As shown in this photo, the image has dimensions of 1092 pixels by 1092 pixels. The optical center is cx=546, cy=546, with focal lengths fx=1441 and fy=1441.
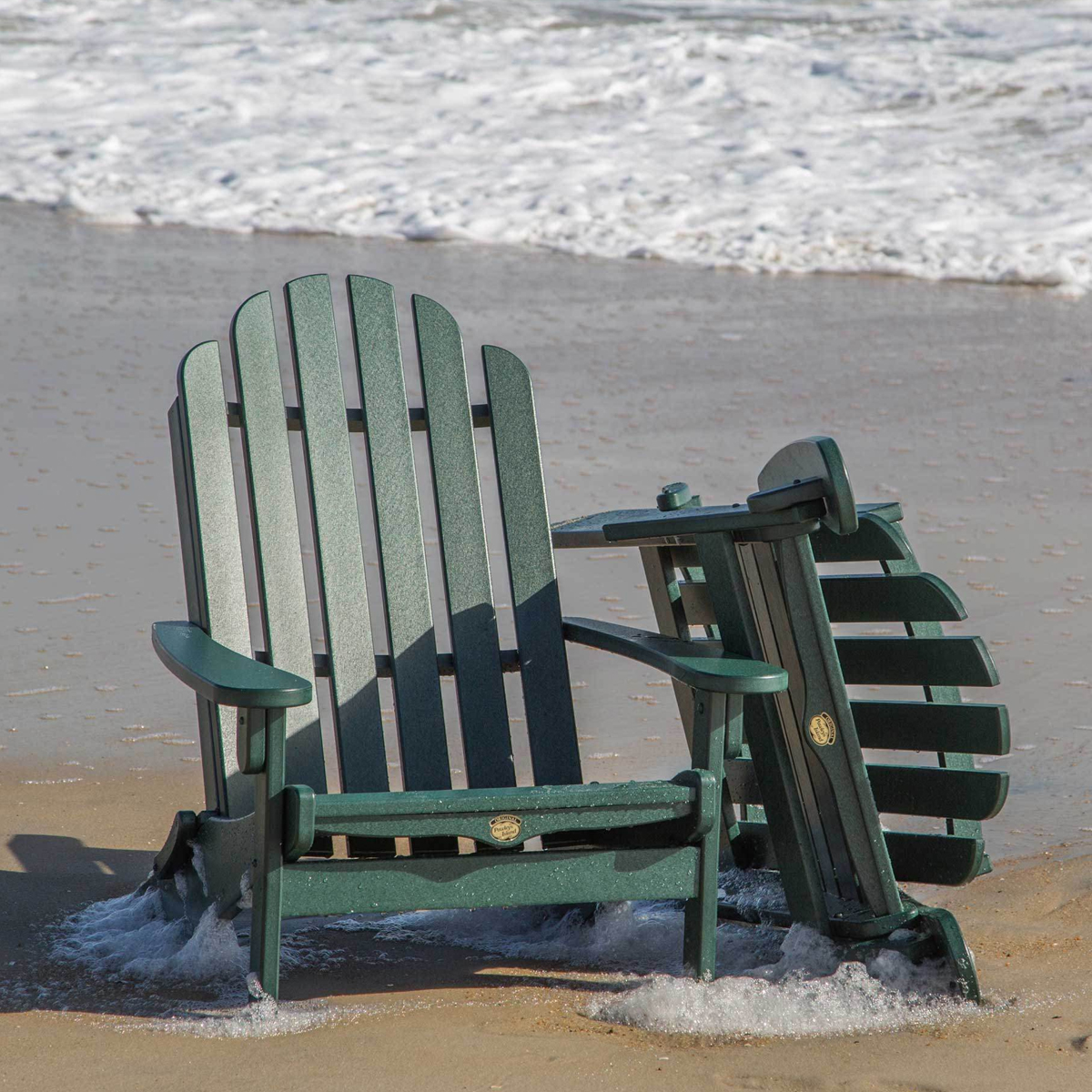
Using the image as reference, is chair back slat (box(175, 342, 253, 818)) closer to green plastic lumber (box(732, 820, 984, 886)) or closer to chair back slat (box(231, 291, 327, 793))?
chair back slat (box(231, 291, 327, 793))

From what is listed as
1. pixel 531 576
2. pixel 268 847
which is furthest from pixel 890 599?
pixel 268 847

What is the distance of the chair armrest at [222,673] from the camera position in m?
1.89

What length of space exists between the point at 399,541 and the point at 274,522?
0.23 meters

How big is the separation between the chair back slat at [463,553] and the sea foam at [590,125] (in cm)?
705

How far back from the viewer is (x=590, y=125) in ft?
40.7

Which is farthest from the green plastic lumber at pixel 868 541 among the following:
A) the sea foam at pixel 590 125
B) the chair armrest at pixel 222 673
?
the sea foam at pixel 590 125

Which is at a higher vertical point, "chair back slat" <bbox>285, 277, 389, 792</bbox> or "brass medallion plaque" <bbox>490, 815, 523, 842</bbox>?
"chair back slat" <bbox>285, 277, 389, 792</bbox>

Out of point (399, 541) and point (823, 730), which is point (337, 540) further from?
point (823, 730)

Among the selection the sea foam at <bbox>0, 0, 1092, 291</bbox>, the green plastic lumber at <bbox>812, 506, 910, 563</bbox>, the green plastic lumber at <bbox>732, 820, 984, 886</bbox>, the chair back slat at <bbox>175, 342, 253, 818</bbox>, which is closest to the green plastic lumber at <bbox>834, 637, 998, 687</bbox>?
the green plastic lumber at <bbox>812, 506, 910, 563</bbox>

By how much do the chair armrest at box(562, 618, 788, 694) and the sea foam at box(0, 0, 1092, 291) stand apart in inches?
286

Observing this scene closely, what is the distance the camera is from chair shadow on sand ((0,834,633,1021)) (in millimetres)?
2119

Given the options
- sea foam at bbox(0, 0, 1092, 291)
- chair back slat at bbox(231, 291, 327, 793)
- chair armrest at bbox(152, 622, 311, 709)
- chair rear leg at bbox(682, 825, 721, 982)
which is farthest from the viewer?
sea foam at bbox(0, 0, 1092, 291)

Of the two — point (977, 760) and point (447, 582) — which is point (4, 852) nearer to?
point (447, 582)

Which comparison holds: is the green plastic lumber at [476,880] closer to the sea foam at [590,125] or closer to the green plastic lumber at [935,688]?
the green plastic lumber at [935,688]
